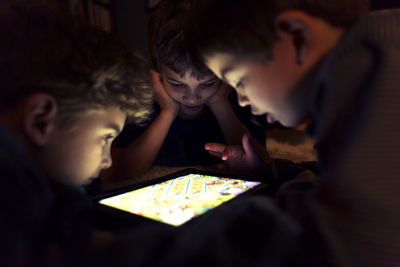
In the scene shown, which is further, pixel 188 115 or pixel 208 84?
pixel 188 115

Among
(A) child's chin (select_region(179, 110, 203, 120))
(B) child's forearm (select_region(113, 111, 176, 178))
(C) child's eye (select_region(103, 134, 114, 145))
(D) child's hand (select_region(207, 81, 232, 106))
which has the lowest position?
(B) child's forearm (select_region(113, 111, 176, 178))

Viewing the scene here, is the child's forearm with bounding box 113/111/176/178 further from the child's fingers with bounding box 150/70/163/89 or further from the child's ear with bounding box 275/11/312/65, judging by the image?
the child's ear with bounding box 275/11/312/65

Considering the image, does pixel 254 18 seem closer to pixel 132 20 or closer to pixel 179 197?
pixel 179 197

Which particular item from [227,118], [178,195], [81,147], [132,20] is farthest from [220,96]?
[132,20]

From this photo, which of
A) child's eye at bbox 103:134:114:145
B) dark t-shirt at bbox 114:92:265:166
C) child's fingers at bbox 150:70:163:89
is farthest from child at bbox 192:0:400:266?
dark t-shirt at bbox 114:92:265:166

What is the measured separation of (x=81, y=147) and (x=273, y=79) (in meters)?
0.31

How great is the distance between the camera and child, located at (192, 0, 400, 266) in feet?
1.05

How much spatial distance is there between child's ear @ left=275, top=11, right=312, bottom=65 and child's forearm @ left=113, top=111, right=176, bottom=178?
63 cm

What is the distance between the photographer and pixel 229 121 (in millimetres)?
1019

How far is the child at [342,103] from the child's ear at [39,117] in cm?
28

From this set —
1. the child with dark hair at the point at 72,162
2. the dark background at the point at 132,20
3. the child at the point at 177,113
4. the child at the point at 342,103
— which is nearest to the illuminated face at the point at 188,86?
the child at the point at 177,113

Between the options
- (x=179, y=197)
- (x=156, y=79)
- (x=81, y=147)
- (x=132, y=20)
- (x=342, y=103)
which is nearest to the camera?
(x=342, y=103)

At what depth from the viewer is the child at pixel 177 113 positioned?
0.81 metres

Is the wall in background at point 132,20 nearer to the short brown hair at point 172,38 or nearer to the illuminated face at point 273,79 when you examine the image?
the short brown hair at point 172,38
